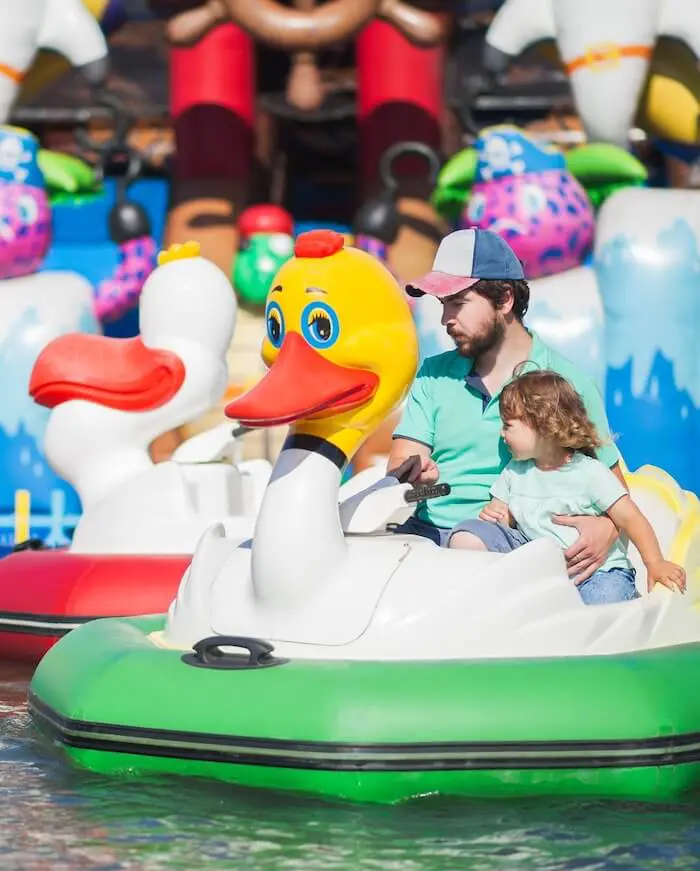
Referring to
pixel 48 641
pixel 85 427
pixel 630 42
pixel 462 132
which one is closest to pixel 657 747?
pixel 48 641

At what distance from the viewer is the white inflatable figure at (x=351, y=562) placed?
11.2 feet

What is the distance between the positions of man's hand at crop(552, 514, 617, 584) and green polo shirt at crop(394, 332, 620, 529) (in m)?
A: 0.24

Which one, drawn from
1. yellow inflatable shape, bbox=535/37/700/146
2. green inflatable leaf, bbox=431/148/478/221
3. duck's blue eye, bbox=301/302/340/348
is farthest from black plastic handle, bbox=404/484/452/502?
yellow inflatable shape, bbox=535/37/700/146

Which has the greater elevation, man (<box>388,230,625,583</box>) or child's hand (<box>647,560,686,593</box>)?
man (<box>388,230,625,583</box>)

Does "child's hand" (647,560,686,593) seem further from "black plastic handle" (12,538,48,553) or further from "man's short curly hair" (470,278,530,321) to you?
"black plastic handle" (12,538,48,553)

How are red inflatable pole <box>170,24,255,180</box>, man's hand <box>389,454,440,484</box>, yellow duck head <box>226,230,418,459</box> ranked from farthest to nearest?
red inflatable pole <box>170,24,255,180</box> → man's hand <box>389,454,440,484</box> → yellow duck head <box>226,230,418,459</box>

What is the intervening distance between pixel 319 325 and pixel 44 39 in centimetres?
602

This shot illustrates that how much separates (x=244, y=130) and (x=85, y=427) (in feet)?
14.3

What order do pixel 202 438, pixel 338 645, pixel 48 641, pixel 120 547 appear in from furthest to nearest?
1. pixel 202 438
2. pixel 120 547
3. pixel 48 641
4. pixel 338 645

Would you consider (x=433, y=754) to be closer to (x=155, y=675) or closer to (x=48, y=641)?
(x=155, y=675)

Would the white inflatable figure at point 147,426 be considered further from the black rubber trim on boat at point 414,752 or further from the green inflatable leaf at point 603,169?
the green inflatable leaf at point 603,169

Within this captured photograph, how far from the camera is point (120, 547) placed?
217 inches

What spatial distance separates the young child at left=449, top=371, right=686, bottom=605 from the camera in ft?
11.7

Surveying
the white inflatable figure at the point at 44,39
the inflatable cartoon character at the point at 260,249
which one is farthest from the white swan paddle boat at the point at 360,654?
the white inflatable figure at the point at 44,39
